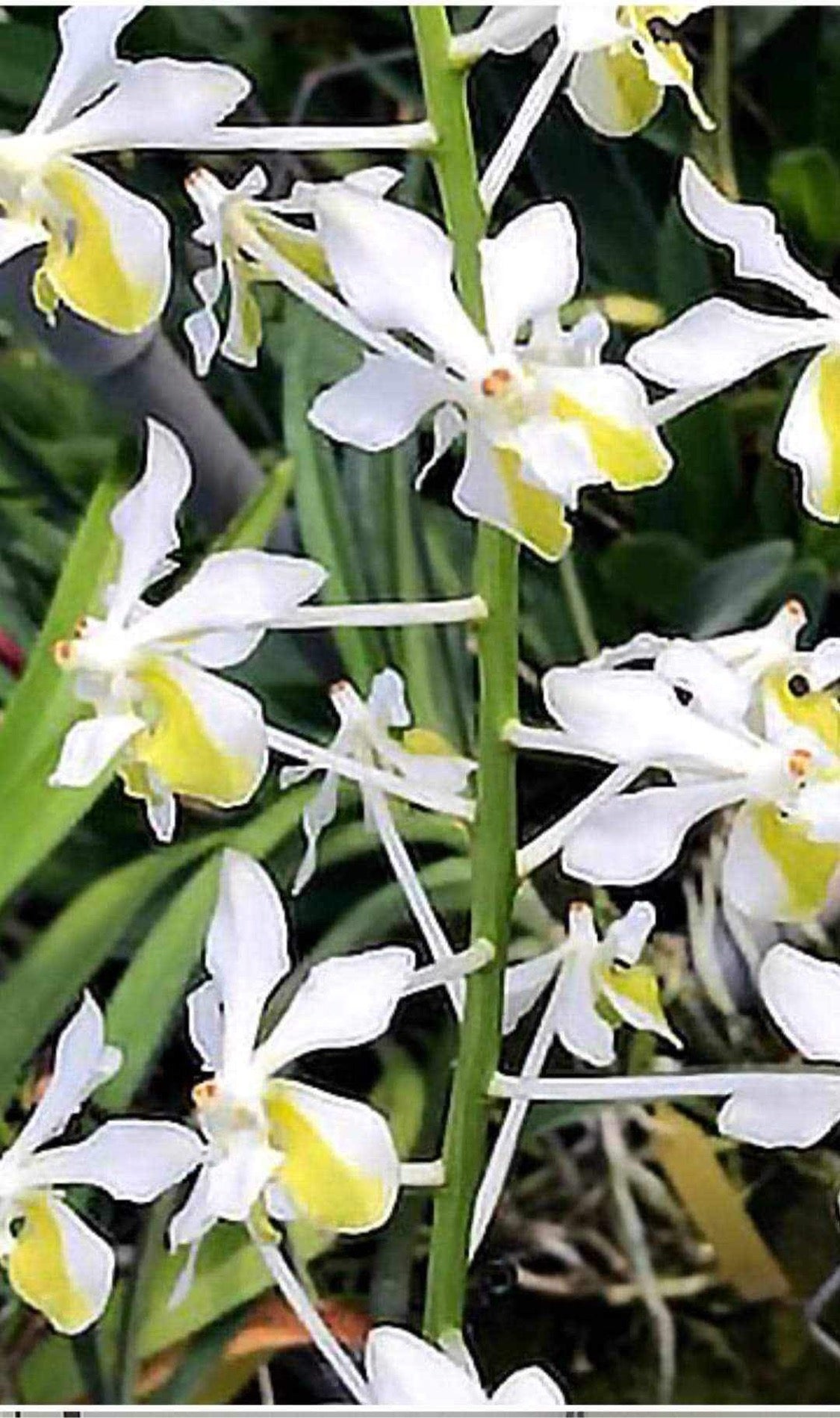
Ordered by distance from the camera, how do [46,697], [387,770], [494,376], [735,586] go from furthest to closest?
[735,586] → [46,697] → [387,770] → [494,376]

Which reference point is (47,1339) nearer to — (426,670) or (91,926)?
(91,926)

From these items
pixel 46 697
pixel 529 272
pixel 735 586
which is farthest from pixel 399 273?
pixel 735 586

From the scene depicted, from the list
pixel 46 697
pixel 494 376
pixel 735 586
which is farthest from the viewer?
pixel 735 586

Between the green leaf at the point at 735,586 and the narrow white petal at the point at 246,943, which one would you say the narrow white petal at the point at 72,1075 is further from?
the green leaf at the point at 735,586

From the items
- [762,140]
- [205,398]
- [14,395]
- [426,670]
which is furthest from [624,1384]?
[762,140]

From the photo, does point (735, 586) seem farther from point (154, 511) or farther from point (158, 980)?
point (154, 511)
